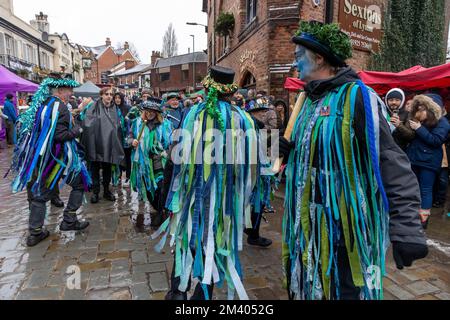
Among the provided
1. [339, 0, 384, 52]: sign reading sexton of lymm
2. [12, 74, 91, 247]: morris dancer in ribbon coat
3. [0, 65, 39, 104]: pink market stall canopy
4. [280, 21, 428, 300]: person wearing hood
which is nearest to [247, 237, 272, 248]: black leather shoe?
[280, 21, 428, 300]: person wearing hood

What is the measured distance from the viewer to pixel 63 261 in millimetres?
3463

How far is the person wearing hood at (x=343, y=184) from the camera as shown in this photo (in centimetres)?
166

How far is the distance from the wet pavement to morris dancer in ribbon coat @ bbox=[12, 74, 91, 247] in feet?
1.44

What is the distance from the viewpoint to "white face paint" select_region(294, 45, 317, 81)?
1949 millimetres

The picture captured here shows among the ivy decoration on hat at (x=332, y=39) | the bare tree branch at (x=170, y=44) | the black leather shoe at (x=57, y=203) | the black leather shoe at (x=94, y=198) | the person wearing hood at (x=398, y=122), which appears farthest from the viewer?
the bare tree branch at (x=170, y=44)

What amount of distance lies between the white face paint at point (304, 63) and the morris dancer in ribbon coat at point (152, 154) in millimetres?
Result: 2832

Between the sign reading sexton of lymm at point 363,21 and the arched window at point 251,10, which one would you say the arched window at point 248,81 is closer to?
the arched window at point 251,10

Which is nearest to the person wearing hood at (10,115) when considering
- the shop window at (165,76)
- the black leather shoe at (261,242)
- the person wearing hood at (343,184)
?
the black leather shoe at (261,242)

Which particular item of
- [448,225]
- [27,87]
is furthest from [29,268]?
[27,87]

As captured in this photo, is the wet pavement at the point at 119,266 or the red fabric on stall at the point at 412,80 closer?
the wet pavement at the point at 119,266

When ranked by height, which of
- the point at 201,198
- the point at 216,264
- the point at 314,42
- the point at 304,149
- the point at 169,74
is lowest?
the point at 216,264

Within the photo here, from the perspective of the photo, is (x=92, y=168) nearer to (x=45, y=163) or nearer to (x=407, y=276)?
(x=45, y=163)

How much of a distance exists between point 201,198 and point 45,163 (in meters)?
2.44

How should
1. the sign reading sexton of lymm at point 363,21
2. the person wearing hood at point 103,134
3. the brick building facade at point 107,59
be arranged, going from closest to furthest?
1. the person wearing hood at point 103,134
2. the sign reading sexton of lymm at point 363,21
3. the brick building facade at point 107,59
